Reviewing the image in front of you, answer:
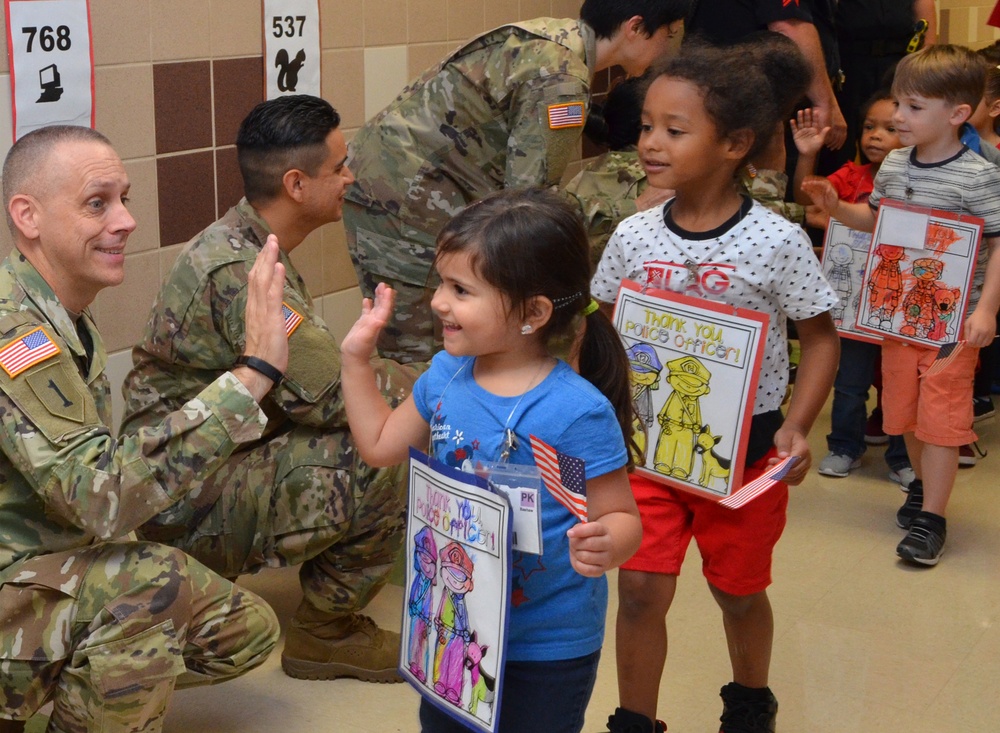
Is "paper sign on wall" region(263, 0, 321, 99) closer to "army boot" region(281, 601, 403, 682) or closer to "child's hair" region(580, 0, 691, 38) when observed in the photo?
"child's hair" region(580, 0, 691, 38)

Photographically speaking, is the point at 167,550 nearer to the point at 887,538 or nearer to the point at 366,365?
the point at 366,365

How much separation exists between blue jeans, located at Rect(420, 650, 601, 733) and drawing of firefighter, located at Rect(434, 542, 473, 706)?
0.24 ft

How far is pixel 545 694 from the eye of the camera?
5.63 feet

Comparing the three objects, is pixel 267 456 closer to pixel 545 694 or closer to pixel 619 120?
pixel 545 694

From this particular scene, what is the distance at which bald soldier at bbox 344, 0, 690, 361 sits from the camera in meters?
3.07

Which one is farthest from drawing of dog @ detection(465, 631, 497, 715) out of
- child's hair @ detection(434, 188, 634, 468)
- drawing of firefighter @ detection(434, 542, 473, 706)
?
child's hair @ detection(434, 188, 634, 468)

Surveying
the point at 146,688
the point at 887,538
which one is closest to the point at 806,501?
the point at 887,538

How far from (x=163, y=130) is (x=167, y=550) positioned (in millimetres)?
1596

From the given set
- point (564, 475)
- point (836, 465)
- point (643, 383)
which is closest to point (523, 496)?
point (564, 475)

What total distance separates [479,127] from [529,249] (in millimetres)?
1626

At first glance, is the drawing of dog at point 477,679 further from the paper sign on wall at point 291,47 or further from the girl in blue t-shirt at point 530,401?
the paper sign on wall at point 291,47

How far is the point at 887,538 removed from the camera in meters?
3.54

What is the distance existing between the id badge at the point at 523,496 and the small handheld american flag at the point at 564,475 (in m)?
0.02

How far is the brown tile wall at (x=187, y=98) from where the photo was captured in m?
3.20
